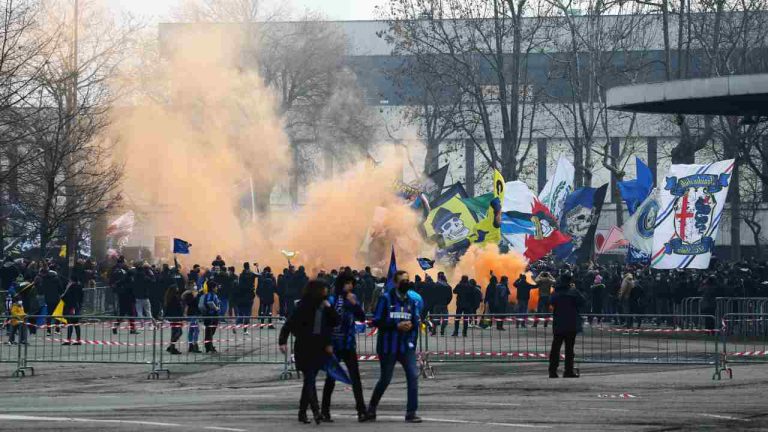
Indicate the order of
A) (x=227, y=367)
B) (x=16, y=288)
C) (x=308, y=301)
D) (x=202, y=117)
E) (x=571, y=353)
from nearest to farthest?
(x=308, y=301) → (x=571, y=353) → (x=227, y=367) → (x=16, y=288) → (x=202, y=117)

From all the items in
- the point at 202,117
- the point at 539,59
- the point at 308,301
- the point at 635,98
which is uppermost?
the point at 539,59

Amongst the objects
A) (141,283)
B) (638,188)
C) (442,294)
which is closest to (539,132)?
(638,188)

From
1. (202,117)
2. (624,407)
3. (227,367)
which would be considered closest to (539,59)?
(202,117)

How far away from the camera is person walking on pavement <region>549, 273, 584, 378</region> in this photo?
19.3 meters

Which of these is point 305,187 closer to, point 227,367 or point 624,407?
point 227,367

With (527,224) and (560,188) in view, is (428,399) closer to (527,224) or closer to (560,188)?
(527,224)

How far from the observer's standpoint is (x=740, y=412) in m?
14.2

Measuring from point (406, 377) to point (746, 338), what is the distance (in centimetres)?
1281

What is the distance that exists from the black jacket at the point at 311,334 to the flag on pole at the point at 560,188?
99.1ft

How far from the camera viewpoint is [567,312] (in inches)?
760

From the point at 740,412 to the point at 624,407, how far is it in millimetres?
1161

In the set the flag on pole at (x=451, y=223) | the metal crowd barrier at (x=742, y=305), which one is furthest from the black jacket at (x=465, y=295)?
the flag on pole at (x=451, y=223)

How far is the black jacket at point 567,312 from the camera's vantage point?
19266mm

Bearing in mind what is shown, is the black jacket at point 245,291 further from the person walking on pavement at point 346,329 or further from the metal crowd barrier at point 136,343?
the person walking on pavement at point 346,329
